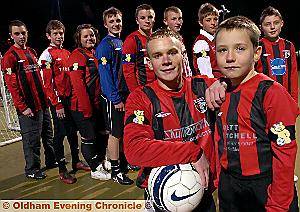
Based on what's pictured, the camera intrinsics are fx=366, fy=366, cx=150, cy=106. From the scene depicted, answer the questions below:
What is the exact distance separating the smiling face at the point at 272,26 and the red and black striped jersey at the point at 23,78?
8.35 feet

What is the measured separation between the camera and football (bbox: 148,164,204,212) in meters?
1.64

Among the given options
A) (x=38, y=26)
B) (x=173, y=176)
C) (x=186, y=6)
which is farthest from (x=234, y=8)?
(x=173, y=176)

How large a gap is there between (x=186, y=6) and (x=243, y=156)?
14.2m

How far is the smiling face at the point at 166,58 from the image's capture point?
1.81 m

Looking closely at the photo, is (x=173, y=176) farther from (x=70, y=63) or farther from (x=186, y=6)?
(x=186, y=6)

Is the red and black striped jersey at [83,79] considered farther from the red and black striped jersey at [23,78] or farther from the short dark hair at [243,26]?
the short dark hair at [243,26]

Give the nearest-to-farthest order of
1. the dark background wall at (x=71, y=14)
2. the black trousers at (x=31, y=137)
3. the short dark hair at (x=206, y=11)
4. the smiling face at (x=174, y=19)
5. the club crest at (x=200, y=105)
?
the club crest at (x=200, y=105) → the short dark hair at (x=206, y=11) → the black trousers at (x=31, y=137) → the smiling face at (x=174, y=19) → the dark background wall at (x=71, y=14)

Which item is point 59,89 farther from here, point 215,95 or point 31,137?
point 215,95

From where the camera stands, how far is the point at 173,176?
5.42 ft

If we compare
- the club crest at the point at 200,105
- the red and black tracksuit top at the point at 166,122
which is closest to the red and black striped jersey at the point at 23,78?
the red and black tracksuit top at the point at 166,122

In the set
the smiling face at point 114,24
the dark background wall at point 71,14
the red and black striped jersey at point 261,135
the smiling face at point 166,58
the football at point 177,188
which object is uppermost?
the dark background wall at point 71,14

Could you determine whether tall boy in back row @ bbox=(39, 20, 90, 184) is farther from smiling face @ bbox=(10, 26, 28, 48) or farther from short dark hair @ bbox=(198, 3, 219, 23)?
short dark hair @ bbox=(198, 3, 219, 23)

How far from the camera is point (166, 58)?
181 cm

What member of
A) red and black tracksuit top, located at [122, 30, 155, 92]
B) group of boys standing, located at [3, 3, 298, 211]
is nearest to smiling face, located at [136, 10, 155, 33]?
red and black tracksuit top, located at [122, 30, 155, 92]
